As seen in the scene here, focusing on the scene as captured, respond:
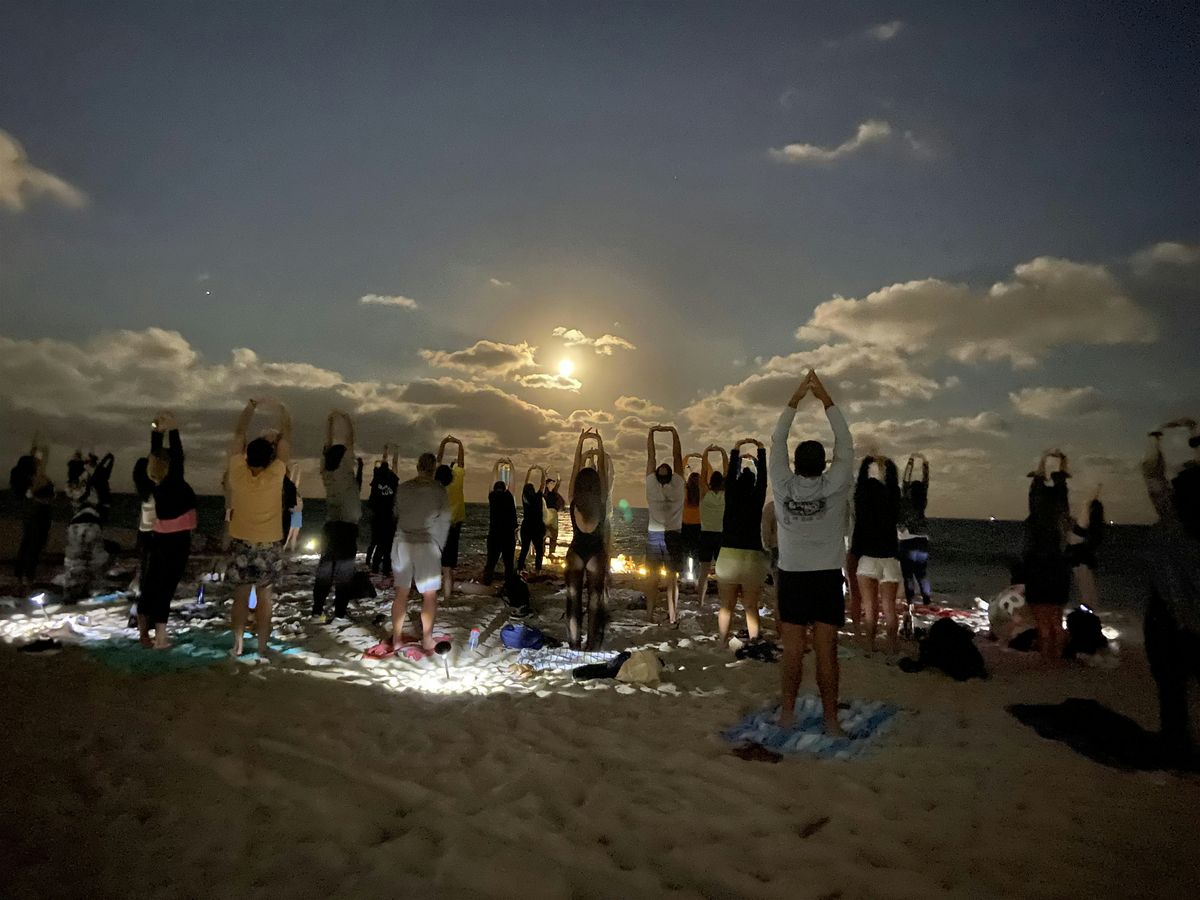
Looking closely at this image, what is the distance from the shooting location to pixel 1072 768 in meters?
3.95

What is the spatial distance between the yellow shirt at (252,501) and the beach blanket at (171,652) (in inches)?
52.8

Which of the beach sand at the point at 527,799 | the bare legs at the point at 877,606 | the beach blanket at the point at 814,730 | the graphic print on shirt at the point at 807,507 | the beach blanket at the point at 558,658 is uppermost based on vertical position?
the graphic print on shirt at the point at 807,507

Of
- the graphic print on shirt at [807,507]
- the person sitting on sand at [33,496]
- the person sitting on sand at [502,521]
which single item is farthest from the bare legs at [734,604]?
the person sitting on sand at [33,496]

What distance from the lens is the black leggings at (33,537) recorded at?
9.16 m

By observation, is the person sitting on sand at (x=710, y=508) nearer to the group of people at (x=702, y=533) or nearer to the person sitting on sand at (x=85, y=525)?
the group of people at (x=702, y=533)

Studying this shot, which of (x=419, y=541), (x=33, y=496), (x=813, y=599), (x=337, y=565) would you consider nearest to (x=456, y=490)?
(x=337, y=565)

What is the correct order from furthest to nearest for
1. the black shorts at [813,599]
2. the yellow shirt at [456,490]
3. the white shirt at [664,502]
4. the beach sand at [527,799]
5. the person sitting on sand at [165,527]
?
the yellow shirt at [456,490], the white shirt at [664,502], the person sitting on sand at [165,527], the black shorts at [813,599], the beach sand at [527,799]

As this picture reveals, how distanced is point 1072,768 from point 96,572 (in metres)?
11.9

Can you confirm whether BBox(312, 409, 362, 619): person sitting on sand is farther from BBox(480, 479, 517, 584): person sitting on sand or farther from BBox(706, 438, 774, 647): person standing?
BBox(706, 438, 774, 647): person standing

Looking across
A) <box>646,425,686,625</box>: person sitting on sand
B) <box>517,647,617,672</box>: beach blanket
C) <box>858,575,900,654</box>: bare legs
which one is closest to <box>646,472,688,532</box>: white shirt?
<box>646,425,686,625</box>: person sitting on sand

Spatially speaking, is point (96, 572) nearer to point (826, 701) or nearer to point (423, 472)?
point (423, 472)

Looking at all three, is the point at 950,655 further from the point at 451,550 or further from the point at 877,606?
the point at 451,550

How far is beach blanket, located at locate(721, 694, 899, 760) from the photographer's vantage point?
4332 millimetres

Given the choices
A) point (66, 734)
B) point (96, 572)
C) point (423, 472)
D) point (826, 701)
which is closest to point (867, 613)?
point (826, 701)
